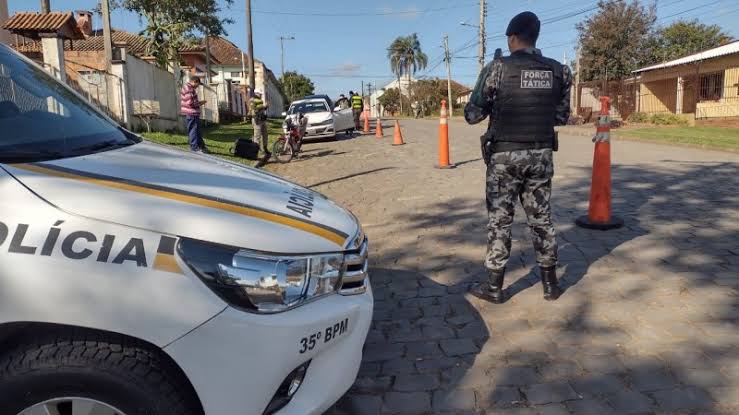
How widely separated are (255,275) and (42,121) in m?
1.41

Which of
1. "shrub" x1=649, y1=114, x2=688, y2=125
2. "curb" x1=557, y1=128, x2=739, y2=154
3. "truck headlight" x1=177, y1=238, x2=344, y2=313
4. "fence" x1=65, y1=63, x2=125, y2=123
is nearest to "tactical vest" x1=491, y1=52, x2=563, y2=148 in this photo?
"truck headlight" x1=177, y1=238, x2=344, y2=313

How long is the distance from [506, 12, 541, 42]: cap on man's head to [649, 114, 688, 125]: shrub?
76.4 feet

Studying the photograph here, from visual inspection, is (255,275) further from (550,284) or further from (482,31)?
(482,31)

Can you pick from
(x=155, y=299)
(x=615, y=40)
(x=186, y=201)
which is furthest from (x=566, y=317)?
(x=615, y=40)

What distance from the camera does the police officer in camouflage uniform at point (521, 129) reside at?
362 centimetres

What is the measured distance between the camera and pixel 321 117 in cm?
1883

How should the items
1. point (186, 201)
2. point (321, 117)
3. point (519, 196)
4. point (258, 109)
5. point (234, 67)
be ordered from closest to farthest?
point (186, 201), point (519, 196), point (258, 109), point (321, 117), point (234, 67)

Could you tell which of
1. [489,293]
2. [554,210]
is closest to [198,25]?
[554,210]

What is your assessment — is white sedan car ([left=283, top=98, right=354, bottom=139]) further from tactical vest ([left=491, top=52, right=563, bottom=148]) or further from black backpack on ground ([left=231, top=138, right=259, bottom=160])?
tactical vest ([left=491, top=52, right=563, bottom=148])

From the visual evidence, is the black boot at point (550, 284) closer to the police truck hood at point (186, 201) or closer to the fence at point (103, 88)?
the police truck hood at point (186, 201)

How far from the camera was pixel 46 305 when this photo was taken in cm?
169

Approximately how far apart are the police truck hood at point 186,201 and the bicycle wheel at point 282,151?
10940mm

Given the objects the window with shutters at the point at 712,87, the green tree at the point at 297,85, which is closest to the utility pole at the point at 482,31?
the window with shutters at the point at 712,87

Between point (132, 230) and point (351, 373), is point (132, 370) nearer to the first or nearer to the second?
point (132, 230)
